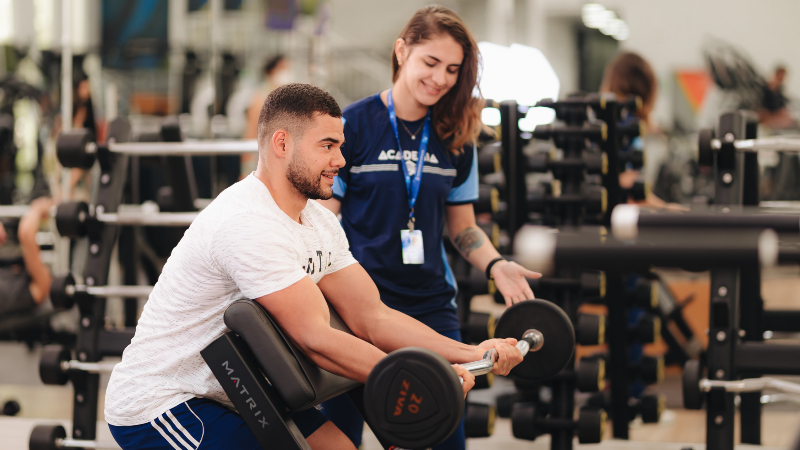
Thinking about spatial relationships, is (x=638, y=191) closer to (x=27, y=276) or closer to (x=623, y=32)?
(x=27, y=276)

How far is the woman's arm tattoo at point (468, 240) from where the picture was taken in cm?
215

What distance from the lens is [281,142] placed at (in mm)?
1604

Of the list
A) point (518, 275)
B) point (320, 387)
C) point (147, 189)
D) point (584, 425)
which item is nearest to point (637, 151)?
point (584, 425)

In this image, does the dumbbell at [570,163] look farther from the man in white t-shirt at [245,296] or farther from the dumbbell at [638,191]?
the man in white t-shirt at [245,296]

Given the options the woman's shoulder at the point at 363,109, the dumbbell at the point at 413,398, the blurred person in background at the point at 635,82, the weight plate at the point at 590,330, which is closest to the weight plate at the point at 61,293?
the woman's shoulder at the point at 363,109

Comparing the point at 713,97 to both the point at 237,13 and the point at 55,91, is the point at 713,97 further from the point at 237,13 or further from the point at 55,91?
the point at 55,91

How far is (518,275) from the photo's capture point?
203cm

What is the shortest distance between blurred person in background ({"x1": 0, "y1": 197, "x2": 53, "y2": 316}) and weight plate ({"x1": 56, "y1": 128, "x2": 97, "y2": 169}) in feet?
5.34

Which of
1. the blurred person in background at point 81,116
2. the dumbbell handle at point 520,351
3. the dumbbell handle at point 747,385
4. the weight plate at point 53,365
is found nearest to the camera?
the dumbbell handle at point 520,351

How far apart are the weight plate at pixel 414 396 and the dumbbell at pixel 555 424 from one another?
4.67 ft

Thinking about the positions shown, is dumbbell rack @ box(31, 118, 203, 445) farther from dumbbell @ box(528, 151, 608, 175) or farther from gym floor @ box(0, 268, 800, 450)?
dumbbell @ box(528, 151, 608, 175)

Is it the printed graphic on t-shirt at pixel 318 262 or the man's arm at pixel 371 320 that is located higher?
the printed graphic on t-shirt at pixel 318 262

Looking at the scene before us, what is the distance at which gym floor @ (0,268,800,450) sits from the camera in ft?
9.91

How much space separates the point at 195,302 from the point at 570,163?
1847 millimetres
